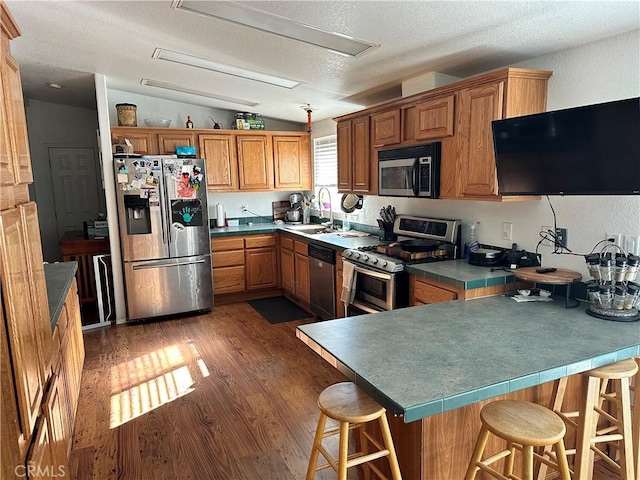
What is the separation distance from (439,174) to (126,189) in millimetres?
3097

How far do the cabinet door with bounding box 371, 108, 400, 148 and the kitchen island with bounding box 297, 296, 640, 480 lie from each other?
5.75 ft

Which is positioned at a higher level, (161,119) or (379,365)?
(161,119)

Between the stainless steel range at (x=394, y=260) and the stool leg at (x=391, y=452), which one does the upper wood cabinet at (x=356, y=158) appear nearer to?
the stainless steel range at (x=394, y=260)

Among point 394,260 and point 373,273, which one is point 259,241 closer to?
point 373,273

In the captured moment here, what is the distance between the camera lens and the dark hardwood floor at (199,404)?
7.42ft

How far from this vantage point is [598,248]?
2.33m

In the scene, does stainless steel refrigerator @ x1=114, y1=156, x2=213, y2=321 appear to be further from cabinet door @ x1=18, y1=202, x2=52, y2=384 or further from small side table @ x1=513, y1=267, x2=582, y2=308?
small side table @ x1=513, y1=267, x2=582, y2=308

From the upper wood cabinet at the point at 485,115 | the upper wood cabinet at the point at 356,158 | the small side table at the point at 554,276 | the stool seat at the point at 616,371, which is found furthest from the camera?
the upper wood cabinet at the point at 356,158

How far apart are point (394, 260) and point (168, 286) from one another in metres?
2.68

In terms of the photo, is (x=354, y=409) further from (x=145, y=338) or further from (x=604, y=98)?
(x=145, y=338)

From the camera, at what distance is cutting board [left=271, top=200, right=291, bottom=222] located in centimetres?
599

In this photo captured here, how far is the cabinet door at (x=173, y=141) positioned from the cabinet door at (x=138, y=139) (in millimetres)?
61

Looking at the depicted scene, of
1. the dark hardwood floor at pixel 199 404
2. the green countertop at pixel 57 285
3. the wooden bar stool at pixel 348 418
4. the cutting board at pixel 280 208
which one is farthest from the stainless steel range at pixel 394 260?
the cutting board at pixel 280 208

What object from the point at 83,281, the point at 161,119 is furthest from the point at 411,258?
the point at 83,281
